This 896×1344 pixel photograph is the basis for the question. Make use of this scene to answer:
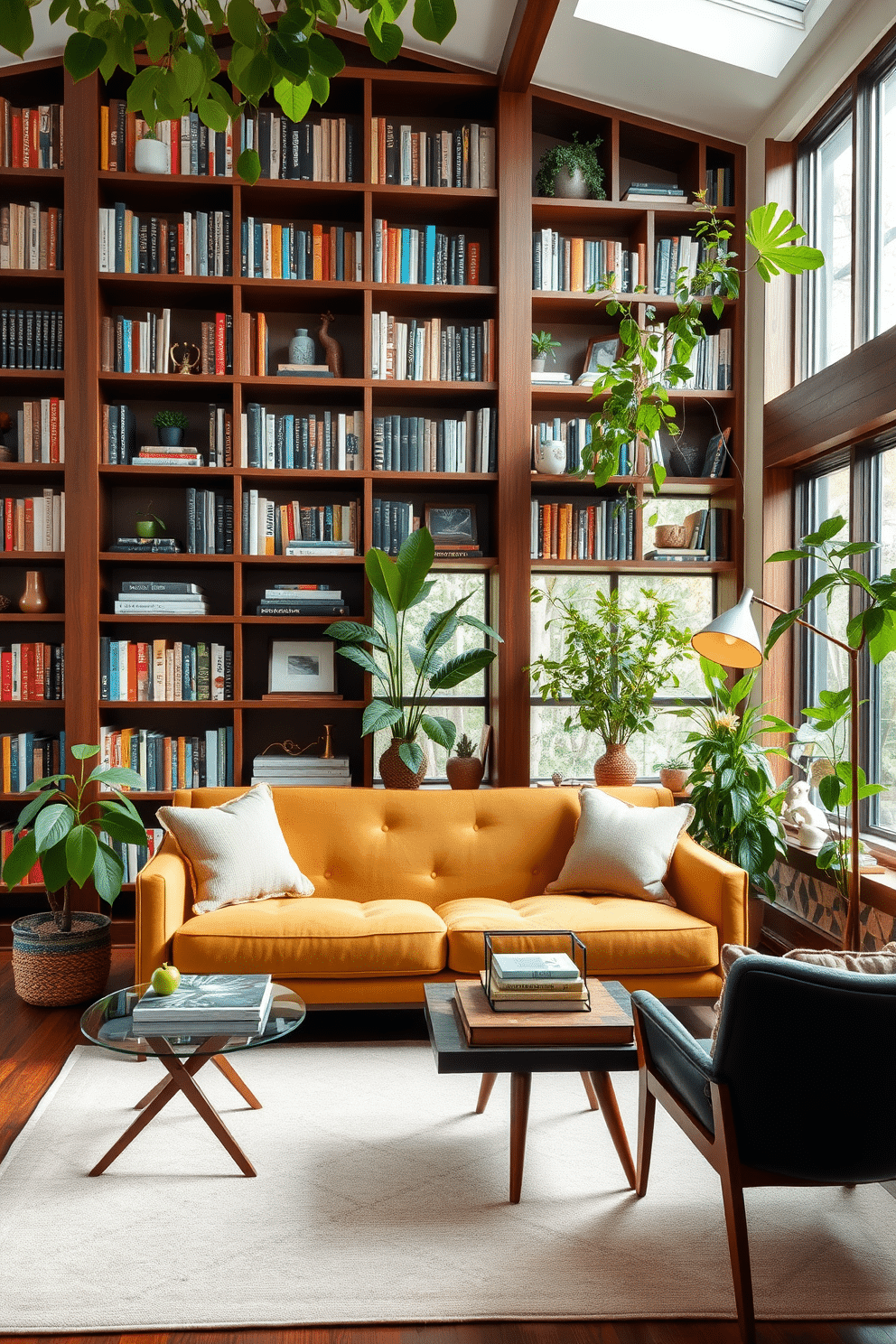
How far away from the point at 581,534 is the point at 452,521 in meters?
0.57

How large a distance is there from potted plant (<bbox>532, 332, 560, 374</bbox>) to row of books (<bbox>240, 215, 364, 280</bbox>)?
80 cm

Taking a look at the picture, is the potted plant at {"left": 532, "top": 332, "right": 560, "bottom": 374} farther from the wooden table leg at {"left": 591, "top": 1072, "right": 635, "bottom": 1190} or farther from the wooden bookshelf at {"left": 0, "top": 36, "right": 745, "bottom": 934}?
the wooden table leg at {"left": 591, "top": 1072, "right": 635, "bottom": 1190}

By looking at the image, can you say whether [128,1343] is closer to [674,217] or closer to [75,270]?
[75,270]

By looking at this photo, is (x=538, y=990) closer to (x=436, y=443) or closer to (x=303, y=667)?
(x=303, y=667)

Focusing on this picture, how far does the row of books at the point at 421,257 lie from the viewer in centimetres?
431

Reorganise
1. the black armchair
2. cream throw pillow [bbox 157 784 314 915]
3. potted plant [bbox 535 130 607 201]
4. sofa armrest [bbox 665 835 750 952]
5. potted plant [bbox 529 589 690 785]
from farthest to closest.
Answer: potted plant [bbox 535 130 607 201], potted plant [bbox 529 589 690 785], cream throw pillow [bbox 157 784 314 915], sofa armrest [bbox 665 835 750 952], the black armchair

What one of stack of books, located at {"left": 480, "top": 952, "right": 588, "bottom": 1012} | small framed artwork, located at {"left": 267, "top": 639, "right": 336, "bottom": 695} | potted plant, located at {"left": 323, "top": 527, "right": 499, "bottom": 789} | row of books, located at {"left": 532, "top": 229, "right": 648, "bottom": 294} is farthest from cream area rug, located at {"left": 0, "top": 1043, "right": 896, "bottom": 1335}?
row of books, located at {"left": 532, "top": 229, "right": 648, "bottom": 294}

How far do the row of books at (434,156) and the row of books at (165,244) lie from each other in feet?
2.38

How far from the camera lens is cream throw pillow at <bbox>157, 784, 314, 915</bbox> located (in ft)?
10.8

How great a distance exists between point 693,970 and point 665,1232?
1064mm

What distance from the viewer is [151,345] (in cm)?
427

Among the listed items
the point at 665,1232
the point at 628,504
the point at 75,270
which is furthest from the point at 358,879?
the point at 75,270

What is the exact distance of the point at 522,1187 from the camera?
2340mm

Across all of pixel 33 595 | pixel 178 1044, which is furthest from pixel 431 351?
pixel 178 1044
